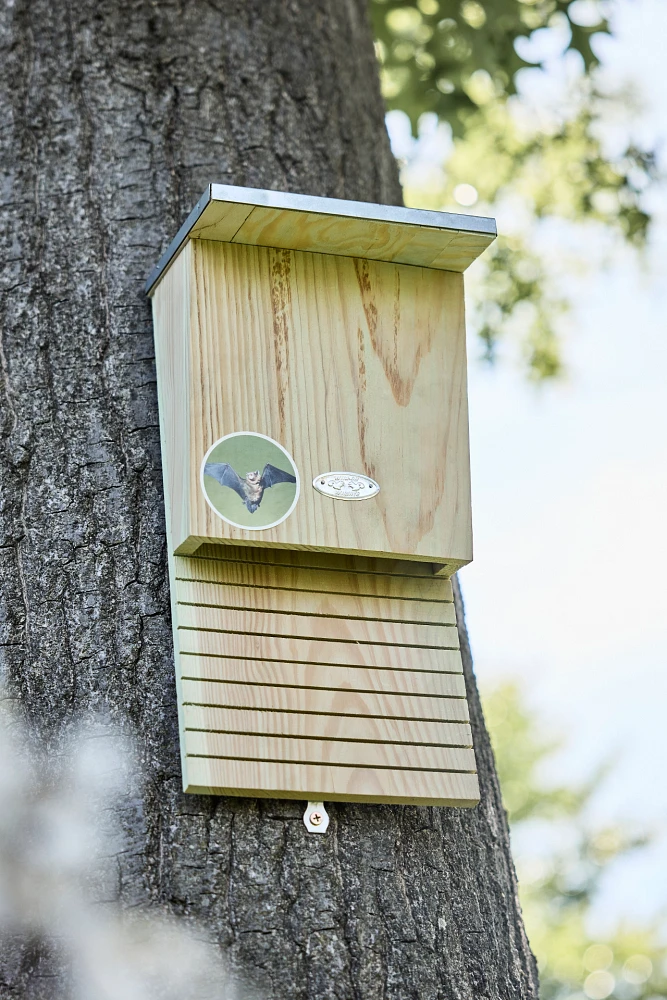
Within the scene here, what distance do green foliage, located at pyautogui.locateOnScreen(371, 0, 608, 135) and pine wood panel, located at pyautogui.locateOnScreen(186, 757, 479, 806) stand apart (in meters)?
2.16

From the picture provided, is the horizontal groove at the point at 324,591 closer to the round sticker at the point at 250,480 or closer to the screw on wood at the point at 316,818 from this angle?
the round sticker at the point at 250,480

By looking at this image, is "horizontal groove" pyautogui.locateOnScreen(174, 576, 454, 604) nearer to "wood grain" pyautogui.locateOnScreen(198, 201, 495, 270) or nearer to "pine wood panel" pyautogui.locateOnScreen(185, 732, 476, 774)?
"pine wood panel" pyautogui.locateOnScreen(185, 732, 476, 774)

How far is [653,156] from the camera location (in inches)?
134

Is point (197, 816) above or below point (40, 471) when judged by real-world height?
below

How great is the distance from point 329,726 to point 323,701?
0.03 m

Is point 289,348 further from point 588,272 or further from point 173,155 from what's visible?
point 588,272

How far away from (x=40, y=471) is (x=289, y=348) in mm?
362

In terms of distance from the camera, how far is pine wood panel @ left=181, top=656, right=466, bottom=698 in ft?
4.15

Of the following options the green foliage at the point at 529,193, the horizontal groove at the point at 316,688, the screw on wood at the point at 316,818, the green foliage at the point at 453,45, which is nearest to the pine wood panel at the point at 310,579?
the horizontal groove at the point at 316,688

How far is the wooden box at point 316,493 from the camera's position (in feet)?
4.16

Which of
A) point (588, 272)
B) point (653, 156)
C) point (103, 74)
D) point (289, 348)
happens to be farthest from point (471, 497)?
point (588, 272)

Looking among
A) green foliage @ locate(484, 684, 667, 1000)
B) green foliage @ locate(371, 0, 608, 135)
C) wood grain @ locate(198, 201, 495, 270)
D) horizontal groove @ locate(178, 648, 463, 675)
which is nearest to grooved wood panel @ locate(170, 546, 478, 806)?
horizontal groove @ locate(178, 648, 463, 675)

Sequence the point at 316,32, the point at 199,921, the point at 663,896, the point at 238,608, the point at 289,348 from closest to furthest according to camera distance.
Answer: the point at 199,921, the point at 238,608, the point at 289,348, the point at 316,32, the point at 663,896

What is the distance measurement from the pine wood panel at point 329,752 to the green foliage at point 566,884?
38.7 ft
